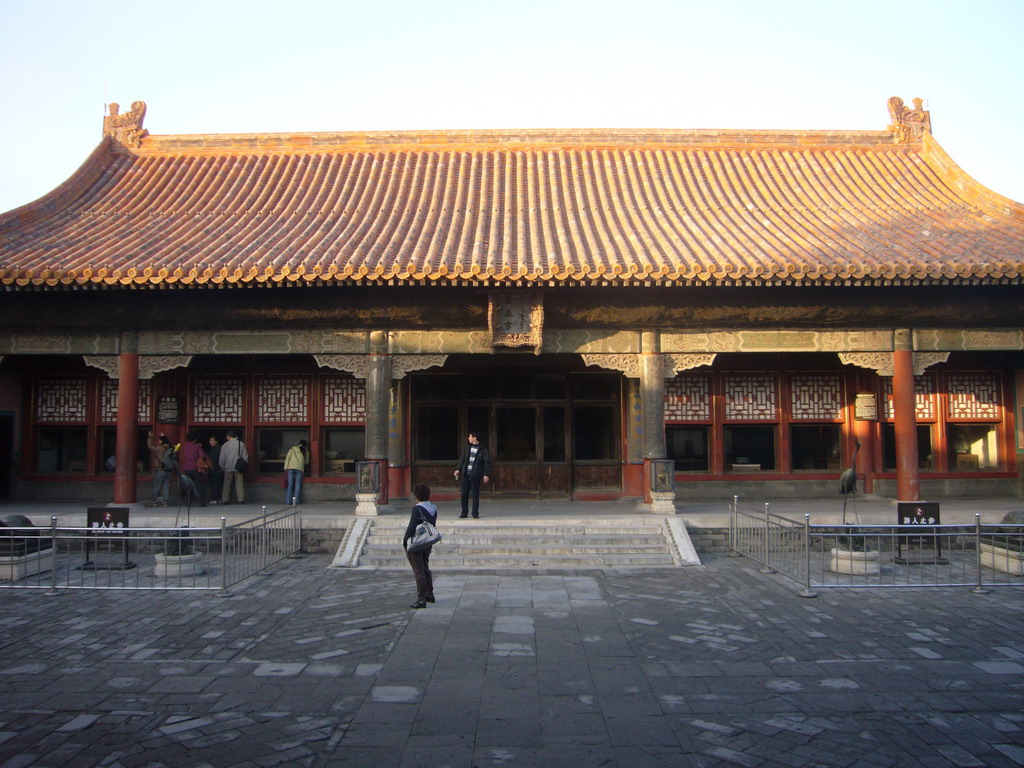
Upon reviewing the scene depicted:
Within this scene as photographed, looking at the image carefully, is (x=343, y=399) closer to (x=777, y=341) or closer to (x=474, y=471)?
(x=474, y=471)

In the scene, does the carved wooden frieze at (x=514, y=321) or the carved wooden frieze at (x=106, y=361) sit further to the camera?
the carved wooden frieze at (x=106, y=361)

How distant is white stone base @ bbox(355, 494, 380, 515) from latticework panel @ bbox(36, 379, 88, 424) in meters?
6.81

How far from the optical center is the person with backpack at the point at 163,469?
1414cm

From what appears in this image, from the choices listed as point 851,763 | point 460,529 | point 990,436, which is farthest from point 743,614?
point 990,436

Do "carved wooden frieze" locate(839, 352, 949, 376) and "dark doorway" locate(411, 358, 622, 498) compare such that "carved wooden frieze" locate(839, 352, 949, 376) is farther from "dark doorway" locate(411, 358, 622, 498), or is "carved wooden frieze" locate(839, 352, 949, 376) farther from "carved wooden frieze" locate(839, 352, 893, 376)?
"dark doorway" locate(411, 358, 622, 498)

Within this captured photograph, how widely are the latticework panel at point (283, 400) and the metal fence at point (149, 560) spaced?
4.01 m

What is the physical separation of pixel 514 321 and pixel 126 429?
6892 mm

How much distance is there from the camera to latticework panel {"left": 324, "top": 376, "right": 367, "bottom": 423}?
50.1 ft

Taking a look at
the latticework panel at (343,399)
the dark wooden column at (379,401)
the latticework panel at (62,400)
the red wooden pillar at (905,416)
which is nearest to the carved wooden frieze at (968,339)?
the red wooden pillar at (905,416)

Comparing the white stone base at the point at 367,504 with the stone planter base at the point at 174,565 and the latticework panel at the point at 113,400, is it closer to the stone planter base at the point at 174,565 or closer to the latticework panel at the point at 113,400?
the stone planter base at the point at 174,565

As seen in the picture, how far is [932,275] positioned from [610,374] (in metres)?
6.00

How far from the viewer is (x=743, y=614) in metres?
8.16

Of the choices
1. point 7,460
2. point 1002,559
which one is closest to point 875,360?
point 1002,559

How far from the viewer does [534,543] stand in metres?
11.4
